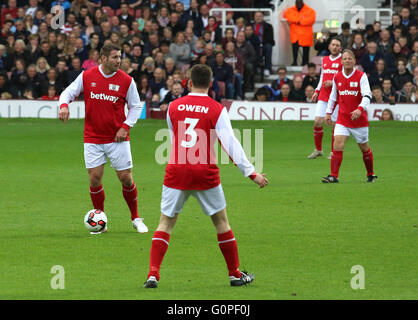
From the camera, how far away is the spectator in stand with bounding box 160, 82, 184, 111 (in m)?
24.5

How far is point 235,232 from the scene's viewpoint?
11617 mm

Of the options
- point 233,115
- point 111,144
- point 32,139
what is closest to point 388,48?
point 233,115

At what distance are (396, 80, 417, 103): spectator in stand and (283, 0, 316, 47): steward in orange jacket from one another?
4479 millimetres

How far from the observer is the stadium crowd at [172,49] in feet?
85.8

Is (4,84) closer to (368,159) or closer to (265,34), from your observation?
(265,34)

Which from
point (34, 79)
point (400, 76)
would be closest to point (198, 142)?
point (400, 76)

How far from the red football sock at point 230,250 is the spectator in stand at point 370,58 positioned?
18835mm

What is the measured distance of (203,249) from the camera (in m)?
10.5

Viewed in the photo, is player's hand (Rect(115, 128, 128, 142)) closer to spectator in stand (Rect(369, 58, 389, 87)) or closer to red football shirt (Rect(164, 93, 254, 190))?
red football shirt (Rect(164, 93, 254, 190))

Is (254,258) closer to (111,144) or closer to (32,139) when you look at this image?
(111,144)

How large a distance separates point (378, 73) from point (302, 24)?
12.3 ft

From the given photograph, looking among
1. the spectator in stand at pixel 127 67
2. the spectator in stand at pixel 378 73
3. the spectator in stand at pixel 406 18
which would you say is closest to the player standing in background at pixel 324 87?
the spectator in stand at pixel 378 73

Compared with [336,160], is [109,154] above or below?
above
